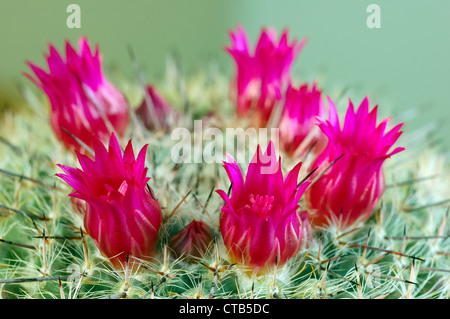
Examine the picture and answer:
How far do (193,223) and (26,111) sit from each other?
646 millimetres

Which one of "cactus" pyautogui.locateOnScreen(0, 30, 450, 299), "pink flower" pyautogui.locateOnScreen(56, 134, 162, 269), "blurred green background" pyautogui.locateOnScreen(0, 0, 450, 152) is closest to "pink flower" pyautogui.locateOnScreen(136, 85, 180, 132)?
"cactus" pyautogui.locateOnScreen(0, 30, 450, 299)

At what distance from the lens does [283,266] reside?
57 cm

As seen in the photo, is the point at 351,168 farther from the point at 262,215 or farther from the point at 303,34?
the point at 303,34

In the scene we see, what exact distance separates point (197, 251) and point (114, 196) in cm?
13

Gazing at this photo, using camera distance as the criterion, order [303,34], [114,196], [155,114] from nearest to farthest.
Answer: [114,196] → [155,114] → [303,34]

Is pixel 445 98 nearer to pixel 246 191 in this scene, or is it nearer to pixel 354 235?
pixel 354 235

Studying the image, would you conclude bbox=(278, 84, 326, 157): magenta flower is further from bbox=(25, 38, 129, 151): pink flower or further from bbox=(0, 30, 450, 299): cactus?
bbox=(25, 38, 129, 151): pink flower

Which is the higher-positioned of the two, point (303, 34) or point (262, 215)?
point (303, 34)

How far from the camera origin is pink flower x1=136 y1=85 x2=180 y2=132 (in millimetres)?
822

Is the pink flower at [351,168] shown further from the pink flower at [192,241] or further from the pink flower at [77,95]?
the pink flower at [77,95]

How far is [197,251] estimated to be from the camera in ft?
1.92

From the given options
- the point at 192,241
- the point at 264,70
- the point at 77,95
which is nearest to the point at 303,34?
the point at 264,70

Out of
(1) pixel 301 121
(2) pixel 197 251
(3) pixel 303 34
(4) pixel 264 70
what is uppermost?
(3) pixel 303 34

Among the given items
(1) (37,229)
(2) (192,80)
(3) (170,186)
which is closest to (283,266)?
(3) (170,186)
